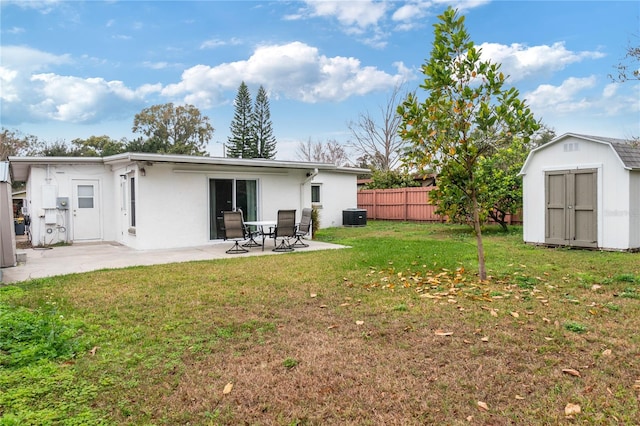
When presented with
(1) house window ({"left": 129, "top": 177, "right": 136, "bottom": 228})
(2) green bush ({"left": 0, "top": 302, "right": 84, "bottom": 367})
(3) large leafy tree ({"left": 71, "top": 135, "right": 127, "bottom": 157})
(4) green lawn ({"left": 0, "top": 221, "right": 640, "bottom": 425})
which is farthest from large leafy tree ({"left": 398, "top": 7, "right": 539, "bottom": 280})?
(3) large leafy tree ({"left": 71, "top": 135, "right": 127, "bottom": 157})

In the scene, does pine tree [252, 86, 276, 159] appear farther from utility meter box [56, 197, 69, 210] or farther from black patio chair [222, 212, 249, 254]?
black patio chair [222, 212, 249, 254]

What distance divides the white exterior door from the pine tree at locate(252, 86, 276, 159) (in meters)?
23.6

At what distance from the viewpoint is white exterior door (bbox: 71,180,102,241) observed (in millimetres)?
12211

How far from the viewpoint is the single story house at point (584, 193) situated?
838 centimetres

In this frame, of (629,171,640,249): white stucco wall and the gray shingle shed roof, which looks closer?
the gray shingle shed roof

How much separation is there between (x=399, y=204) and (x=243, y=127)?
796 inches

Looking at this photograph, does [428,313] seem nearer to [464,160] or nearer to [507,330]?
[507,330]

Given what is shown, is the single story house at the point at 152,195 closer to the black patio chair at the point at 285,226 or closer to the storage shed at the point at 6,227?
the black patio chair at the point at 285,226

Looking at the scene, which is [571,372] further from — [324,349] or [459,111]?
[459,111]

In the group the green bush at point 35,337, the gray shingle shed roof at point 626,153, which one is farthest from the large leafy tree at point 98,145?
the gray shingle shed roof at point 626,153

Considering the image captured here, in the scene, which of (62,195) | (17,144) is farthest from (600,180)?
(17,144)

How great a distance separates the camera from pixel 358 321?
4.21 m

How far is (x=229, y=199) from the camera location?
37.8 ft

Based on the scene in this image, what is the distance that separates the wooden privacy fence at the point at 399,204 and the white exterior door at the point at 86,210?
43.3 ft
